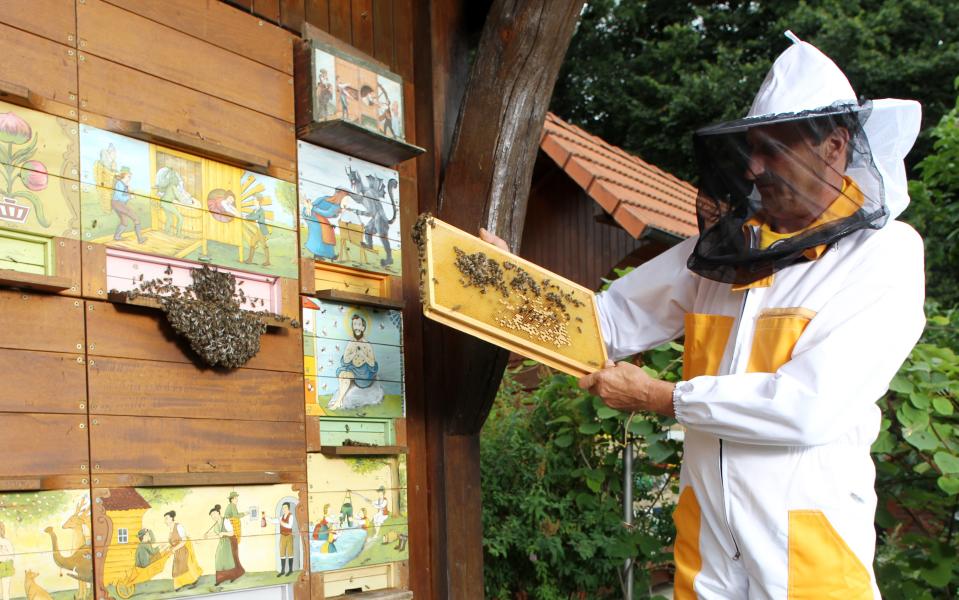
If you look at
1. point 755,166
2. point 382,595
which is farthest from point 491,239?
point 382,595

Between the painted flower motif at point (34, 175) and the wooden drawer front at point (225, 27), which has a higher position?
the wooden drawer front at point (225, 27)

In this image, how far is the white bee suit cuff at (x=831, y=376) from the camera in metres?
1.92

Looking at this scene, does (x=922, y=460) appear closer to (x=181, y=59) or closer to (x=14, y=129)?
(x=181, y=59)

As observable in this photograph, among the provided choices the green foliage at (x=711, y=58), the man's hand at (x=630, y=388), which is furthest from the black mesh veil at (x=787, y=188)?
the green foliage at (x=711, y=58)

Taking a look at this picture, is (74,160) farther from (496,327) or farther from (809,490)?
(809,490)

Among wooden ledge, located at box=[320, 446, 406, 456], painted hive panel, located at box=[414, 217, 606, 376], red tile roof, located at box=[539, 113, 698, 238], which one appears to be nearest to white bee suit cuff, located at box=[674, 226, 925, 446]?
painted hive panel, located at box=[414, 217, 606, 376]

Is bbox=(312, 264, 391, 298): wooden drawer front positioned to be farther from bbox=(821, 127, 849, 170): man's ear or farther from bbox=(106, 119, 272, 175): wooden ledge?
bbox=(821, 127, 849, 170): man's ear

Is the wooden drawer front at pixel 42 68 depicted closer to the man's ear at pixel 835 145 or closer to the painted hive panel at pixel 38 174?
the painted hive panel at pixel 38 174

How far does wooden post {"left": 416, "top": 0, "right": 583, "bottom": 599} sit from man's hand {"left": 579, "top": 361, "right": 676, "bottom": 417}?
682mm

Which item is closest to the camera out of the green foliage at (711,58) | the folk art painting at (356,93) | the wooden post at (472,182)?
the folk art painting at (356,93)

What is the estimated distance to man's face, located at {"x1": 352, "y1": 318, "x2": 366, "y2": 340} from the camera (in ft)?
8.76

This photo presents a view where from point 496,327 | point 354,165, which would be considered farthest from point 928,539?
point 354,165

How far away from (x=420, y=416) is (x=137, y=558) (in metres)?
1.10

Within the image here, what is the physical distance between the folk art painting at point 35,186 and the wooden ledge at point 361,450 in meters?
0.87
